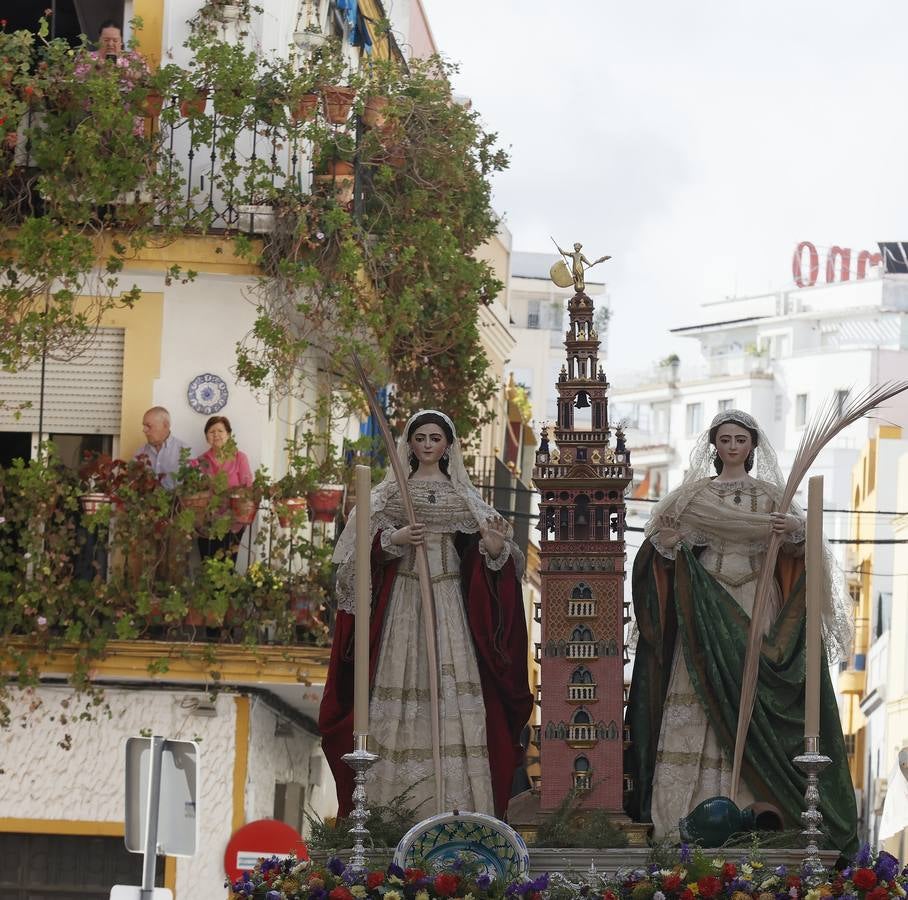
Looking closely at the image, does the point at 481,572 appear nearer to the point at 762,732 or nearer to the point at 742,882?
the point at 762,732

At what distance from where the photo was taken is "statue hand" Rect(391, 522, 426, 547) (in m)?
12.2

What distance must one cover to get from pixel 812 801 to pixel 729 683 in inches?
45.0

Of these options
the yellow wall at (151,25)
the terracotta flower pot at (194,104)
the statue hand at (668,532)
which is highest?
the yellow wall at (151,25)

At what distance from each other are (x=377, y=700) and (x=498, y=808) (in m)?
0.77

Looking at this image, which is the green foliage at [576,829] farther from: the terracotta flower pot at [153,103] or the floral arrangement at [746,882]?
the terracotta flower pot at [153,103]

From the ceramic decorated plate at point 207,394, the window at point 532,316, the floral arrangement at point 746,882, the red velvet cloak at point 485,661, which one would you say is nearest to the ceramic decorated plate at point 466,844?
the floral arrangement at point 746,882

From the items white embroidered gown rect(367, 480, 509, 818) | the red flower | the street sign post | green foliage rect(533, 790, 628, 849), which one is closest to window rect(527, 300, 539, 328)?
the street sign post

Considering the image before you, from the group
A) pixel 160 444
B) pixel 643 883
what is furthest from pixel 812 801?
pixel 160 444

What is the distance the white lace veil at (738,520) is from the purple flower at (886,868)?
1664 mm

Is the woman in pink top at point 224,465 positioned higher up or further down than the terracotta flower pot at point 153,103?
further down

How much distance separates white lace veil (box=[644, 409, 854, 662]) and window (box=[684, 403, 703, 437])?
6343cm

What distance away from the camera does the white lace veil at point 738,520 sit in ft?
40.4

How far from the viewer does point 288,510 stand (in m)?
19.4

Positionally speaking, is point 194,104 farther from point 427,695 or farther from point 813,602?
point 813,602
